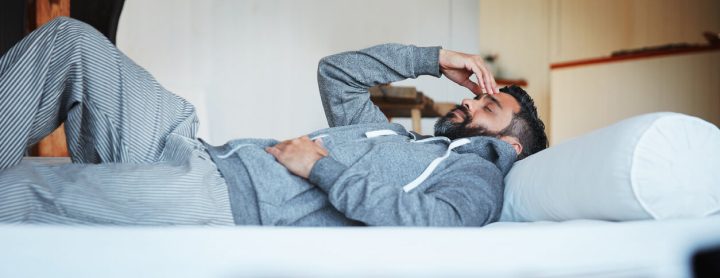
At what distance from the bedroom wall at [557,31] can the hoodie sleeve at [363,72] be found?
5.53 m

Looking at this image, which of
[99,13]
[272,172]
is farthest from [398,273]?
[99,13]

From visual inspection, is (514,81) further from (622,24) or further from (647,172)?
(647,172)

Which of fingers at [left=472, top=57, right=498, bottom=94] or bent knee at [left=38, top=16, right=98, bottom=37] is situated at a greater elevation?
bent knee at [left=38, top=16, right=98, bottom=37]

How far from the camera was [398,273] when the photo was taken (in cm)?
86

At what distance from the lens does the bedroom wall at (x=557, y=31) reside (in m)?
6.90

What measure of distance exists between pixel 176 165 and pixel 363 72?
669 millimetres

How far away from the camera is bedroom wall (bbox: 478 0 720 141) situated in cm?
690

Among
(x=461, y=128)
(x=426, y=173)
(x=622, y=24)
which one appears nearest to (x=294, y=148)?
(x=426, y=173)

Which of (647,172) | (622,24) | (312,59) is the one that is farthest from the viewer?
(622,24)

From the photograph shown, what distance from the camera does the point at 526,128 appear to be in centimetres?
166

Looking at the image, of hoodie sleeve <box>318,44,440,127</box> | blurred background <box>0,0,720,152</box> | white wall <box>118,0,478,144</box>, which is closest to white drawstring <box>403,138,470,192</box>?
hoodie sleeve <box>318,44,440,127</box>

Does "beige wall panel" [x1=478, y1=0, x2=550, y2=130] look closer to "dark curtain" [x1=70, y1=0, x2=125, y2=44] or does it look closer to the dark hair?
"dark curtain" [x1=70, y1=0, x2=125, y2=44]

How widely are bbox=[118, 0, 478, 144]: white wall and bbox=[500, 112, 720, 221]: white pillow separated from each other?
3.21 meters

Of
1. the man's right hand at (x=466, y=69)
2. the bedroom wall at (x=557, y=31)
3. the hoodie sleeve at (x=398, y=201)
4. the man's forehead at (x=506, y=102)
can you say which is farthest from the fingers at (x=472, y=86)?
the bedroom wall at (x=557, y=31)
